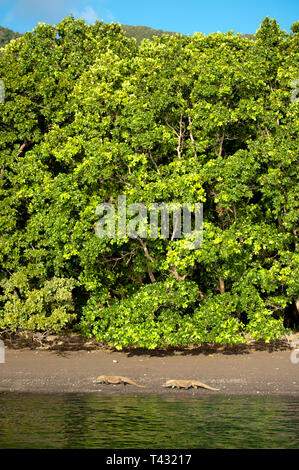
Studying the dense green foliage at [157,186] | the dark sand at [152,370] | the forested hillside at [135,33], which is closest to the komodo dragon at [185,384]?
the dark sand at [152,370]

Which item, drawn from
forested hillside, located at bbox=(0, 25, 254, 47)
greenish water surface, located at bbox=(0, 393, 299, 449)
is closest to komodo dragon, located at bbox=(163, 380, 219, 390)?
greenish water surface, located at bbox=(0, 393, 299, 449)

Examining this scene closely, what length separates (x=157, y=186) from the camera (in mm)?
22766

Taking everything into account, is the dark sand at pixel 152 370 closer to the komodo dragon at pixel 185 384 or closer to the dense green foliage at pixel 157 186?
the komodo dragon at pixel 185 384

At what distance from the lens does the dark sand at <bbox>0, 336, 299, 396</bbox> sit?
20.9m

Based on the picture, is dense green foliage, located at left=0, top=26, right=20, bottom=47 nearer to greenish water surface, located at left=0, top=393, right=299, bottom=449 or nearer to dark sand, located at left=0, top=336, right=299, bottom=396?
dark sand, located at left=0, top=336, right=299, bottom=396

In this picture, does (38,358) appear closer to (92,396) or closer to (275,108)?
(92,396)

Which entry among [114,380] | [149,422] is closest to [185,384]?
[114,380]

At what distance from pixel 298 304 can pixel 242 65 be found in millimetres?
10928

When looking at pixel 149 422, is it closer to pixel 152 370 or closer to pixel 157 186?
pixel 152 370

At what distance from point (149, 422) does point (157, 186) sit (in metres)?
10.5

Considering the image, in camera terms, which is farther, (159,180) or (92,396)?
(159,180)

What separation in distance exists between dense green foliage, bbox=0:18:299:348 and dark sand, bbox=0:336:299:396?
1.12m

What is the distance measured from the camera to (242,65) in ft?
79.9

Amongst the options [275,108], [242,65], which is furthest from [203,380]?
[242,65]
